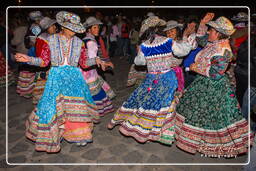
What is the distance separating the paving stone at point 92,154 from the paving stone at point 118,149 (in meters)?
0.21

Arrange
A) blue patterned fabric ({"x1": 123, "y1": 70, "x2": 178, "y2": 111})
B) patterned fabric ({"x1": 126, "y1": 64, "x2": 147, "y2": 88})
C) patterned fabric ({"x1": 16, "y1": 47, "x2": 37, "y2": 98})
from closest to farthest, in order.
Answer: blue patterned fabric ({"x1": 123, "y1": 70, "x2": 178, "y2": 111})
patterned fabric ({"x1": 126, "y1": 64, "x2": 147, "y2": 88})
patterned fabric ({"x1": 16, "y1": 47, "x2": 37, "y2": 98})

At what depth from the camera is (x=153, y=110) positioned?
142 inches

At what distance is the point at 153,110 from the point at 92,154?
1263mm

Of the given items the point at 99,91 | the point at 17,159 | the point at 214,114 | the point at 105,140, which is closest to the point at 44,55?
the point at 99,91

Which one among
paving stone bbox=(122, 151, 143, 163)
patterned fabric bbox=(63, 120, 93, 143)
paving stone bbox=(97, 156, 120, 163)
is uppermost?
patterned fabric bbox=(63, 120, 93, 143)

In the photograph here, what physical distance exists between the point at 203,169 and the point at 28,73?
15.9ft

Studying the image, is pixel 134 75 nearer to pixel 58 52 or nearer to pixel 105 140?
pixel 105 140

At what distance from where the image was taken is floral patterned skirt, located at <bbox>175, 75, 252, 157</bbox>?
134 inches

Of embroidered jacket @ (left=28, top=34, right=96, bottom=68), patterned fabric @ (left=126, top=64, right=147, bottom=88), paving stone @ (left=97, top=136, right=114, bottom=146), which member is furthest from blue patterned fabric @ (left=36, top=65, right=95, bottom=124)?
patterned fabric @ (left=126, top=64, right=147, bottom=88)

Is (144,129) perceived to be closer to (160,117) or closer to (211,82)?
(160,117)

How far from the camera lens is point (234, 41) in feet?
14.5

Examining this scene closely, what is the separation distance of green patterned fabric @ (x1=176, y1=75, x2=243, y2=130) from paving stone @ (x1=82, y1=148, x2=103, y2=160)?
5.09ft

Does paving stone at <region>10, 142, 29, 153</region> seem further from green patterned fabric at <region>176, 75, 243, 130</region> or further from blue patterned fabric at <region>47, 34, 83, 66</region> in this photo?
green patterned fabric at <region>176, 75, 243, 130</region>

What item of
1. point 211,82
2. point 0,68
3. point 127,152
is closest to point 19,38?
point 0,68
